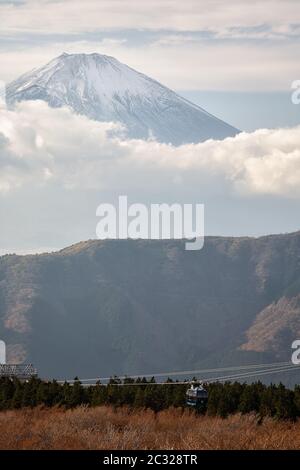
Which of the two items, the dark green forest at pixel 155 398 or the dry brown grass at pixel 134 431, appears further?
the dark green forest at pixel 155 398

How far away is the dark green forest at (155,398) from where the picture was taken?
4567 inches

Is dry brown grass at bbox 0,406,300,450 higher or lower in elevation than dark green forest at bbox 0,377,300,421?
lower

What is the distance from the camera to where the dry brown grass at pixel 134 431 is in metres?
81.4

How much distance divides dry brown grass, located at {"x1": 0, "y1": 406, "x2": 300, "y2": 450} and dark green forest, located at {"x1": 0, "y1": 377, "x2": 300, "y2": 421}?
13.2 feet

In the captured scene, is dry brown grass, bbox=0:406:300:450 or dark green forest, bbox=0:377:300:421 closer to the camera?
dry brown grass, bbox=0:406:300:450

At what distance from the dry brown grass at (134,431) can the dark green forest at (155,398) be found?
403 cm

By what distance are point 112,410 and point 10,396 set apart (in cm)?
1973

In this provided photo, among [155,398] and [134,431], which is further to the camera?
[155,398]

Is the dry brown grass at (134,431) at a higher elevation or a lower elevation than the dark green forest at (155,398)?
lower

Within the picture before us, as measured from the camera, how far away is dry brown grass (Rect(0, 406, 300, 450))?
8144 centimetres

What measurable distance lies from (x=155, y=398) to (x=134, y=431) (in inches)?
1487

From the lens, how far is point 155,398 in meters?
123
